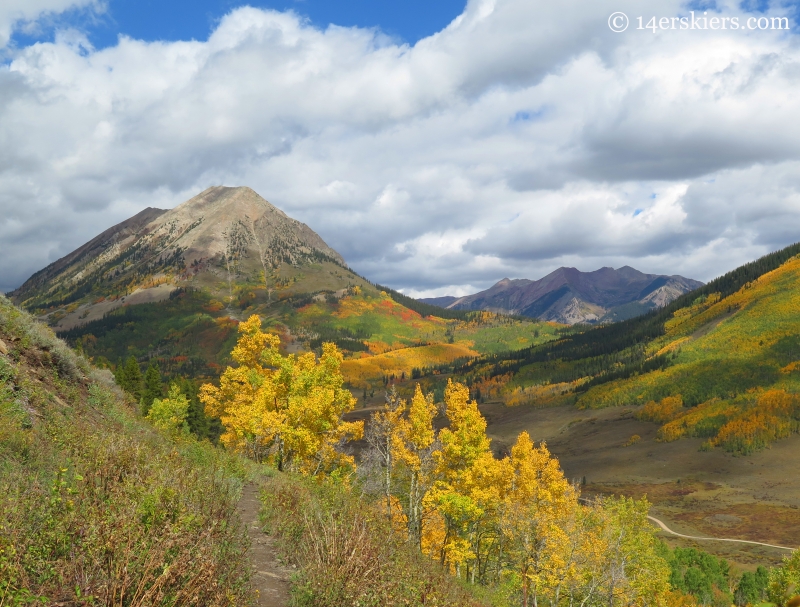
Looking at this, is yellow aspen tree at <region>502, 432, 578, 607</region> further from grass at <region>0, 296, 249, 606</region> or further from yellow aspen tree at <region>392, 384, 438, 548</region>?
grass at <region>0, 296, 249, 606</region>

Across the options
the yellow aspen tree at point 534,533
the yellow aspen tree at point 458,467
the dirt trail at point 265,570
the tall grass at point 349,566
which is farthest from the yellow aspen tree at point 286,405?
the dirt trail at point 265,570

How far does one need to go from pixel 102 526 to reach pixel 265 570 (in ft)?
15.0

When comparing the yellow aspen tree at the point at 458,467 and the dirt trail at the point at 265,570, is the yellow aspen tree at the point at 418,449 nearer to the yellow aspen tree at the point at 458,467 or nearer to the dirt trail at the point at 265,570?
the yellow aspen tree at the point at 458,467

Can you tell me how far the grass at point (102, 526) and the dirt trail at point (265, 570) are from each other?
0.49 metres

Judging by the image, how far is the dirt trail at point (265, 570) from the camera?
8633 mm

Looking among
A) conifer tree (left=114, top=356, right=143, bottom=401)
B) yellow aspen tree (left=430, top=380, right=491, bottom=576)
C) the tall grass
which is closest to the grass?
the tall grass

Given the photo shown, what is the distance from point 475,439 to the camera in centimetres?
3306

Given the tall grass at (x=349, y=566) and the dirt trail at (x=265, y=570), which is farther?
the dirt trail at (x=265, y=570)

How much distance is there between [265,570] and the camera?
10.0m

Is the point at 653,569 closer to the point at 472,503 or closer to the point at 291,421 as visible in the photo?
the point at 472,503

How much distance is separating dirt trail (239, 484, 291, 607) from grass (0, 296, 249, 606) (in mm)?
489

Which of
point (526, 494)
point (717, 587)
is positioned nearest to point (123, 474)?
point (526, 494)

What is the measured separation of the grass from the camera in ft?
18.5

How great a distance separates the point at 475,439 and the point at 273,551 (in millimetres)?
23524
